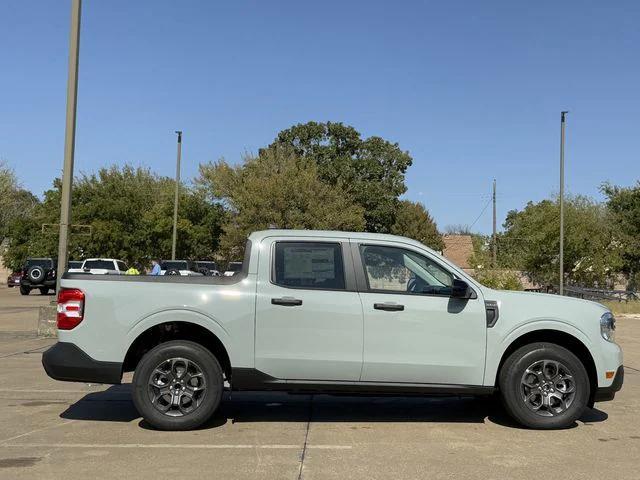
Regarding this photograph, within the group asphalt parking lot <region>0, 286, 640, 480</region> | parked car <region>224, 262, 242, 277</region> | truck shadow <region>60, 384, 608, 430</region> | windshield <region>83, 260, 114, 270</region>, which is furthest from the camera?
windshield <region>83, 260, 114, 270</region>

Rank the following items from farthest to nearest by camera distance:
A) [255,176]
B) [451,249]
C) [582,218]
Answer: [451,249] → [255,176] → [582,218]

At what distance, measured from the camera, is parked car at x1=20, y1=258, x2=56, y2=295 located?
3185cm

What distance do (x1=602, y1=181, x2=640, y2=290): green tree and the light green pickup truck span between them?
32.8 metres

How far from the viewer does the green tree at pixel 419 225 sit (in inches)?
2387

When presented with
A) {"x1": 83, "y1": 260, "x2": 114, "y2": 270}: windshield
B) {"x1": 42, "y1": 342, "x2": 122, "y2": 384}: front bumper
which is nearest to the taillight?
{"x1": 42, "y1": 342, "x2": 122, "y2": 384}: front bumper

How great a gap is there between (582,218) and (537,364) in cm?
2985

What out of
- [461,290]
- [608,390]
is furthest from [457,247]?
[461,290]

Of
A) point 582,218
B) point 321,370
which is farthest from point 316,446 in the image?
point 582,218

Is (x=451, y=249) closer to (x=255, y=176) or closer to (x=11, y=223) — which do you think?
(x=255, y=176)

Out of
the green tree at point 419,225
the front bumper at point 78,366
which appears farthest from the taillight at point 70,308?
the green tree at point 419,225

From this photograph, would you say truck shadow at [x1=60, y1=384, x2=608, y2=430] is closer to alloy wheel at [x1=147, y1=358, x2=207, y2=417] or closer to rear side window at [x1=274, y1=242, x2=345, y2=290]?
alloy wheel at [x1=147, y1=358, x2=207, y2=417]

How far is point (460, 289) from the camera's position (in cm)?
627

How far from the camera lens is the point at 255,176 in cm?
3959

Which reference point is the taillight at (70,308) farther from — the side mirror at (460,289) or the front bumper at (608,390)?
the front bumper at (608,390)
